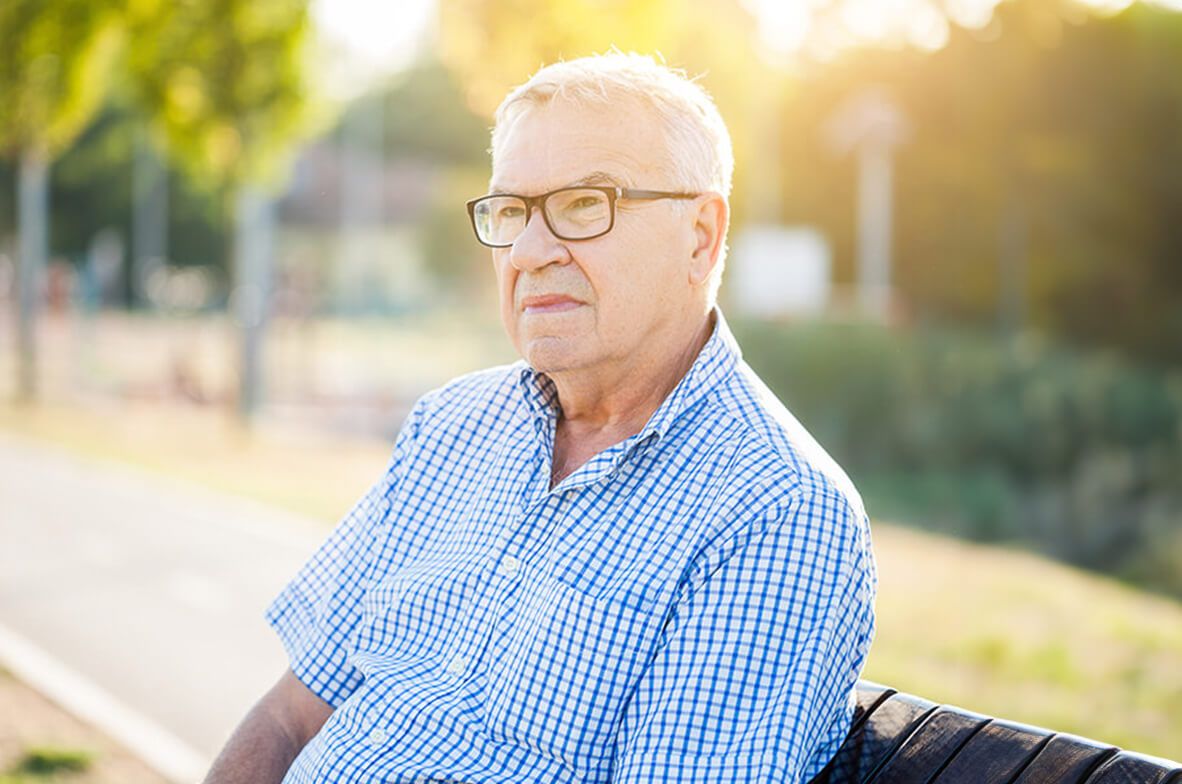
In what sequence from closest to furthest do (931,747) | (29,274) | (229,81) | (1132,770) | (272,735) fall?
1. (1132,770)
2. (931,747)
3. (272,735)
4. (229,81)
5. (29,274)

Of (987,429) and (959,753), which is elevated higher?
(959,753)

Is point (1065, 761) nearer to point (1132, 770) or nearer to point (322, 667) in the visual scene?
point (1132, 770)

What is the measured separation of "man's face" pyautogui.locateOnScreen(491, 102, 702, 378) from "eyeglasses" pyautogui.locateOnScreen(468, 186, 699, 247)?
12 mm

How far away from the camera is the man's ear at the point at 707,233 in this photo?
252 centimetres

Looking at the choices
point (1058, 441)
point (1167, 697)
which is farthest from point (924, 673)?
point (1058, 441)

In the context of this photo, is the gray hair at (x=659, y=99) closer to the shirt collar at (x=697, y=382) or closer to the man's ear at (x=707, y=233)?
the man's ear at (x=707, y=233)

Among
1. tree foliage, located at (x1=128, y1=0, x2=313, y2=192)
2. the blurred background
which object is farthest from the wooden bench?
tree foliage, located at (x1=128, y1=0, x2=313, y2=192)

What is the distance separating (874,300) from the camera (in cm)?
3222

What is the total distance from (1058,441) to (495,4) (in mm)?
12711

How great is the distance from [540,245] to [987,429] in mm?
16695

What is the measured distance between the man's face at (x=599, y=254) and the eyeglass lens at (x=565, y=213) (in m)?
0.02

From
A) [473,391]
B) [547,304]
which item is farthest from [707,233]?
[473,391]

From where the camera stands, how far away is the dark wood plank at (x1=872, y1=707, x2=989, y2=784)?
82.2 inches

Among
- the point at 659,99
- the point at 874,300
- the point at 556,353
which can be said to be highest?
the point at 659,99
